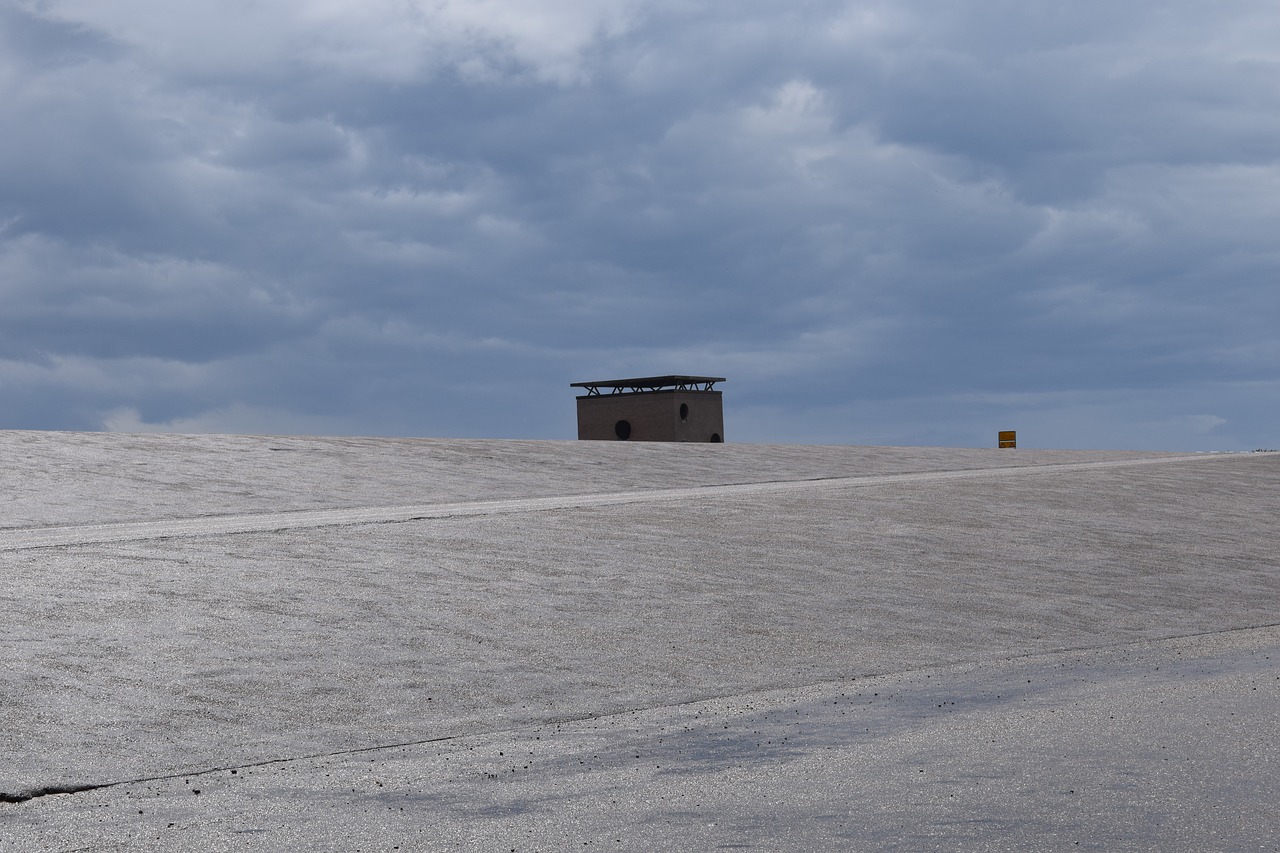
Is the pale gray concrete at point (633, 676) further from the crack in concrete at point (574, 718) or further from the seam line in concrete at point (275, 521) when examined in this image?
the seam line in concrete at point (275, 521)

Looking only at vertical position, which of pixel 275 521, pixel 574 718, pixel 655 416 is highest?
pixel 655 416

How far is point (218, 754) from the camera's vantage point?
6.52 meters

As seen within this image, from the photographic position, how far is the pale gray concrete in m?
5.31

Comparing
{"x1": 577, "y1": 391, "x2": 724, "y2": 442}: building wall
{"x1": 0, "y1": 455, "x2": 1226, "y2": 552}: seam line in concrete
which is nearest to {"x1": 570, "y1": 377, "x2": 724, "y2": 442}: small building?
{"x1": 577, "y1": 391, "x2": 724, "y2": 442}: building wall

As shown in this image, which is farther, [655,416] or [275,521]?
[655,416]

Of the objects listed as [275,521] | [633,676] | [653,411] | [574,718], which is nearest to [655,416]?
[653,411]

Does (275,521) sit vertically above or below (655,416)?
below

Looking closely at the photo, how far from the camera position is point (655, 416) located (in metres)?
50.9

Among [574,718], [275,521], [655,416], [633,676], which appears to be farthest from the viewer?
[655,416]

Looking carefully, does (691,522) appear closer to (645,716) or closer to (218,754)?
(645,716)

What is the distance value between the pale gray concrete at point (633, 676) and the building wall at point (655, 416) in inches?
1314

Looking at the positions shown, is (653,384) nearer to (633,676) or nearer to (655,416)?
(655,416)

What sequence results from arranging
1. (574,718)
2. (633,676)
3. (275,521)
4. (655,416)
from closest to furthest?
1. (574,718)
2. (633,676)
3. (275,521)
4. (655,416)

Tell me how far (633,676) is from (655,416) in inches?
1675
